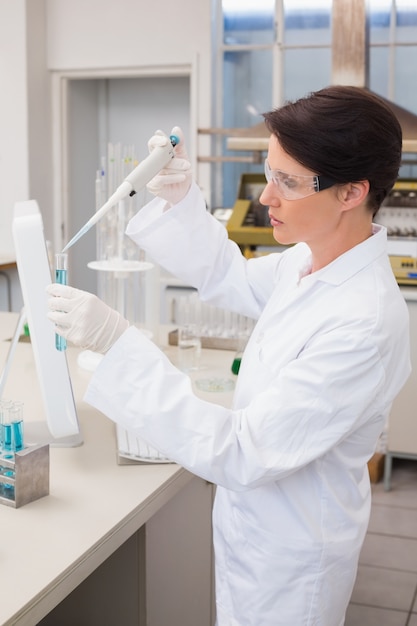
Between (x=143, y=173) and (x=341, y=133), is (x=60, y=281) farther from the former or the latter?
(x=341, y=133)

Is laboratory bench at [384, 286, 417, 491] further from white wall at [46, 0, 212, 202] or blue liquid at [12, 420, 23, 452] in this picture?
blue liquid at [12, 420, 23, 452]

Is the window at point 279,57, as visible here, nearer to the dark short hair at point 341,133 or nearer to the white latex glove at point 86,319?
the dark short hair at point 341,133

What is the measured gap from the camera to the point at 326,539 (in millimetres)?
1477

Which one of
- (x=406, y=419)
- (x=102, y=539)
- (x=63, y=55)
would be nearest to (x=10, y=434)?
(x=102, y=539)

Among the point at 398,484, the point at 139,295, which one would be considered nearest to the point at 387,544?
the point at 398,484

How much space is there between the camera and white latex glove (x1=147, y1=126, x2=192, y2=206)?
1825 millimetres

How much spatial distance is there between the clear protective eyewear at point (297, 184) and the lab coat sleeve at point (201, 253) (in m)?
0.50

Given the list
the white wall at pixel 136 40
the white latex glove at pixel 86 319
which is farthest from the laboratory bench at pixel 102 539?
the white wall at pixel 136 40

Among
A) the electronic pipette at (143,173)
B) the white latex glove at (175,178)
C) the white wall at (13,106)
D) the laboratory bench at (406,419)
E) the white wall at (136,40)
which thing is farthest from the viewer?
the white wall at (13,106)

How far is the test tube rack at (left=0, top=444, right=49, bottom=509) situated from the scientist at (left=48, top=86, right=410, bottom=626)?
25 centimetres

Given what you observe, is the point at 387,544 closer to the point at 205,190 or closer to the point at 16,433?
the point at 16,433

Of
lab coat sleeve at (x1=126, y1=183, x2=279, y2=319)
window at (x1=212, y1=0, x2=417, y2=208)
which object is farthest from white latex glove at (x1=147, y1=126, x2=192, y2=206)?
window at (x1=212, y1=0, x2=417, y2=208)

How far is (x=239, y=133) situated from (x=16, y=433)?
356 centimetres

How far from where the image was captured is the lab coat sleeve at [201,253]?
1.89 m
